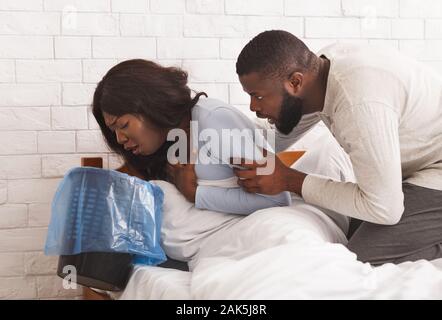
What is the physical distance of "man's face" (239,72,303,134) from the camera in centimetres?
158

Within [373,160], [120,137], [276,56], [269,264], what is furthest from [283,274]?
[120,137]

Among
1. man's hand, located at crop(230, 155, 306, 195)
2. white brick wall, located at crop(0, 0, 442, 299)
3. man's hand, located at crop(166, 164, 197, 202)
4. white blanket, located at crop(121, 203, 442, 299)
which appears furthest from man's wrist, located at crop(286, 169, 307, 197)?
white brick wall, located at crop(0, 0, 442, 299)

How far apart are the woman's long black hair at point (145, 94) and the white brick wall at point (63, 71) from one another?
293mm

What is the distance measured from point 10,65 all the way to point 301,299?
1.30 metres

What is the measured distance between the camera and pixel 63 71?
2039 mm

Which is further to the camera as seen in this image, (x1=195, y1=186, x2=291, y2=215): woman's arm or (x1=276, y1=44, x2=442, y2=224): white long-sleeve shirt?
(x1=195, y1=186, x2=291, y2=215): woman's arm

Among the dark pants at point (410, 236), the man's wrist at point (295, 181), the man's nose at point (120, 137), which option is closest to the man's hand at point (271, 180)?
the man's wrist at point (295, 181)

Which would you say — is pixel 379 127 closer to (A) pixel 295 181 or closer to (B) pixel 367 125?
(B) pixel 367 125

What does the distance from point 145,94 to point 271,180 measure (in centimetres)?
41

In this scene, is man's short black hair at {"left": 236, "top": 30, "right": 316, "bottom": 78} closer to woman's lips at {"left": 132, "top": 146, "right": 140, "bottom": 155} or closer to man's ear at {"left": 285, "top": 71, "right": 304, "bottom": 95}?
man's ear at {"left": 285, "top": 71, "right": 304, "bottom": 95}

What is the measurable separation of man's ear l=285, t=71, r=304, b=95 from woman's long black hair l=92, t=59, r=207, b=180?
12.6 inches

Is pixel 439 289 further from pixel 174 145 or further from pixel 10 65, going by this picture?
pixel 10 65

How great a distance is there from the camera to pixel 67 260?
58.5 inches
